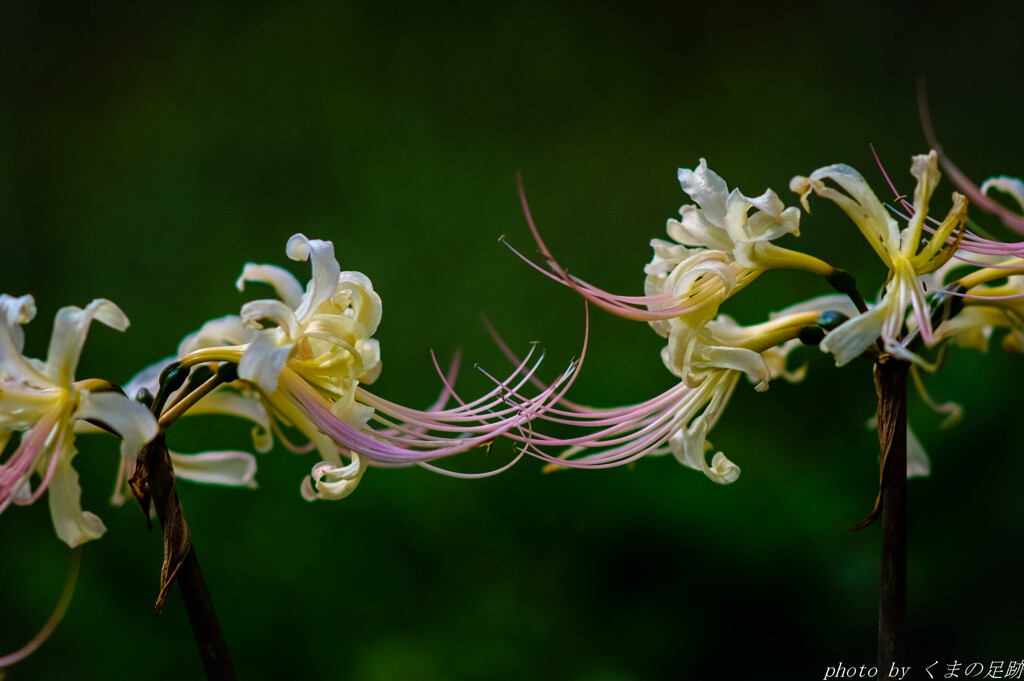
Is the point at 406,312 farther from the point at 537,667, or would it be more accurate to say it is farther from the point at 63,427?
the point at 63,427

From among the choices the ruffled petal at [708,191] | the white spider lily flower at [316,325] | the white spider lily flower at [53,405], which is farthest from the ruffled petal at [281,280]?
the ruffled petal at [708,191]

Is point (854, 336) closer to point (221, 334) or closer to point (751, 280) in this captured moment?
point (751, 280)

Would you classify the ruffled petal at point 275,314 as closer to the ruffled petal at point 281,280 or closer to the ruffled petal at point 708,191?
the ruffled petal at point 281,280

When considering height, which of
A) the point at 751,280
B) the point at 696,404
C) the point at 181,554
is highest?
the point at 751,280

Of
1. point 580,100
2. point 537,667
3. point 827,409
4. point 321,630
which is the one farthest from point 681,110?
point 321,630

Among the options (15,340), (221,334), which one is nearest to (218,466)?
(221,334)

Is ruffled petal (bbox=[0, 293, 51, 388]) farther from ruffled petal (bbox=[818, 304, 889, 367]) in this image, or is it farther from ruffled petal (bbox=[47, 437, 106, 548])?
ruffled petal (bbox=[818, 304, 889, 367])
